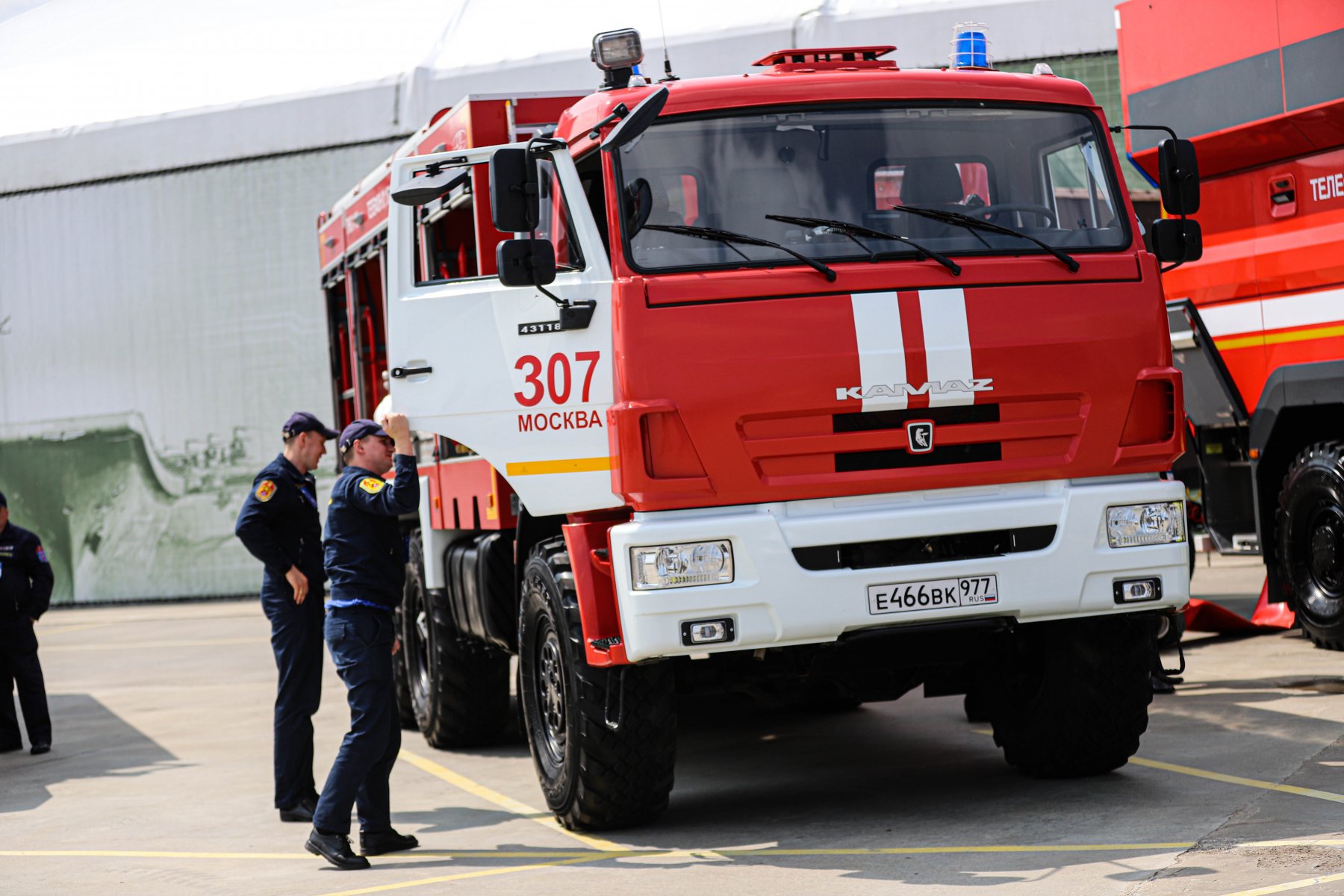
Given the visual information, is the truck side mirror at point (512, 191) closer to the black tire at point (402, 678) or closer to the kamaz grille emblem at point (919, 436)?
the kamaz grille emblem at point (919, 436)

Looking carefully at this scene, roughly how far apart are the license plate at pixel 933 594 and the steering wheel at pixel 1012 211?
146 cm

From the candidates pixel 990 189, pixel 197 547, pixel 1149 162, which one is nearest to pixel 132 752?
pixel 990 189

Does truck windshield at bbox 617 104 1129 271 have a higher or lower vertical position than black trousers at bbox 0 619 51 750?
higher

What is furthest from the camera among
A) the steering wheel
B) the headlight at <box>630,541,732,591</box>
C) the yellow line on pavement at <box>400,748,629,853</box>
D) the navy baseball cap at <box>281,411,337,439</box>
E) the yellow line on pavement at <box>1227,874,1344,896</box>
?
the navy baseball cap at <box>281,411,337,439</box>

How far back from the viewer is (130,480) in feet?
79.7

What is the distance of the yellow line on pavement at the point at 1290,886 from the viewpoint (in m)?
5.14

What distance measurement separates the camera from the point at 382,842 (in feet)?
23.2

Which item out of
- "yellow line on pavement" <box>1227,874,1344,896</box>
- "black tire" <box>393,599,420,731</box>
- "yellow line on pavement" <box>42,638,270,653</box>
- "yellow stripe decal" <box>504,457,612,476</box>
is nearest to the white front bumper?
"yellow stripe decal" <box>504,457,612,476</box>

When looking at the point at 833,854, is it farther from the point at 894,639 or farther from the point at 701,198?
the point at 701,198

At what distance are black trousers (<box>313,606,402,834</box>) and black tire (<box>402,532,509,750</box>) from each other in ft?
8.23

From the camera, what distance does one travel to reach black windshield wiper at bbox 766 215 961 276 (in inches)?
252

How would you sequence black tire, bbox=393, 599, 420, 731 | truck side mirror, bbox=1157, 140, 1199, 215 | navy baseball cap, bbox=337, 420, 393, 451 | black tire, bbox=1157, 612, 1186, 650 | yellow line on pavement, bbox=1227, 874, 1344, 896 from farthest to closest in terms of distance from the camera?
black tire, bbox=393, 599, 420, 731 → black tire, bbox=1157, 612, 1186, 650 → navy baseball cap, bbox=337, 420, 393, 451 → truck side mirror, bbox=1157, 140, 1199, 215 → yellow line on pavement, bbox=1227, 874, 1344, 896

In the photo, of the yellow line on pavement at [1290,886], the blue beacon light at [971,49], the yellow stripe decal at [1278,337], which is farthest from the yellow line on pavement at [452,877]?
the yellow stripe decal at [1278,337]

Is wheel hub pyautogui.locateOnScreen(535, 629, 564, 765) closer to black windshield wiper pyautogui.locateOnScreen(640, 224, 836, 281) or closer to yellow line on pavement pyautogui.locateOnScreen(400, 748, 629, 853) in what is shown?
yellow line on pavement pyautogui.locateOnScreen(400, 748, 629, 853)
